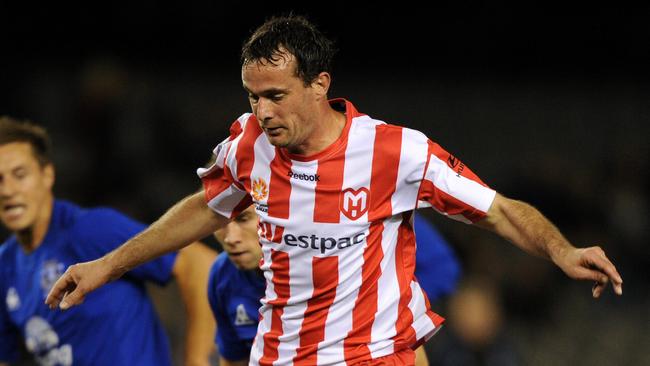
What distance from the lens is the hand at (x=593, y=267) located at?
3076 mm

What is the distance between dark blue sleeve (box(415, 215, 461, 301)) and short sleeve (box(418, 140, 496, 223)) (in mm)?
1495

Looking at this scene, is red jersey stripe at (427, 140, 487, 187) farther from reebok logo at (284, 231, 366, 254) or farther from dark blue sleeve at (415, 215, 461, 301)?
dark blue sleeve at (415, 215, 461, 301)

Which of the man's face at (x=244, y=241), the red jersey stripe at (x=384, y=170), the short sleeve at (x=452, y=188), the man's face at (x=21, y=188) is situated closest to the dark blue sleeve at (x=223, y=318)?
the man's face at (x=244, y=241)

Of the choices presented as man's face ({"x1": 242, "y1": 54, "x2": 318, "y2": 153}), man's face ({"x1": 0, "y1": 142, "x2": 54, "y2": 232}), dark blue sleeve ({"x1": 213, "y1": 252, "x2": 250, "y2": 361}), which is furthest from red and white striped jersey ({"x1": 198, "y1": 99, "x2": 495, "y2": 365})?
man's face ({"x1": 0, "y1": 142, "x2": 54, "y2": 232})

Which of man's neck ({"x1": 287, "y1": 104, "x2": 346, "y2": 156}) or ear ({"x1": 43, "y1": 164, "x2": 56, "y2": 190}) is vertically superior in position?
man's neck ({"x1": 287, "y1": 104, "x2": 346, "y2": 156})

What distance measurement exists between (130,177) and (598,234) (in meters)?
4.31

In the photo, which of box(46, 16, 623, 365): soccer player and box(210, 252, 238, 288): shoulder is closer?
box(46, 16, 623, 365): soccer player

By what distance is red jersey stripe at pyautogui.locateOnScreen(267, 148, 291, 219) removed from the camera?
348 cm

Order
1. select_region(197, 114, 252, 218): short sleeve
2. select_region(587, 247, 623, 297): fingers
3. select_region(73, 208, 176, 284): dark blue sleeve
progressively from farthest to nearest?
select_region(73, 208, 176, 284): dark blue sleeve, select_region(197, 114, 252, 218): short sleeve, select_region(587, 247, 623, 297): fingers

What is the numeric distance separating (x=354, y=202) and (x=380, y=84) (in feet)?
26.0

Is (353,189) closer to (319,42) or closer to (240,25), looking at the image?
(319,42)

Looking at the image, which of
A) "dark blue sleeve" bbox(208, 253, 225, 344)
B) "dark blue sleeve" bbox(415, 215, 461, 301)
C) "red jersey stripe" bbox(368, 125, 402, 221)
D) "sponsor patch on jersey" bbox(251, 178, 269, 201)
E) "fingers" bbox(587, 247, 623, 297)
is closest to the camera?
"fingers" bbox(587, 247, 623, 297)

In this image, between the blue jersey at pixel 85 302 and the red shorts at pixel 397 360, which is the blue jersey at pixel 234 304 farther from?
the red shorts at pixel 397 360

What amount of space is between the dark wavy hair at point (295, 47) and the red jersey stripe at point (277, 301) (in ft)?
1.96
